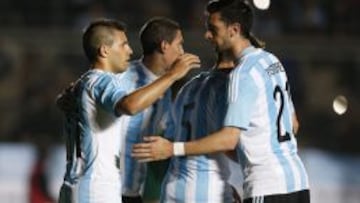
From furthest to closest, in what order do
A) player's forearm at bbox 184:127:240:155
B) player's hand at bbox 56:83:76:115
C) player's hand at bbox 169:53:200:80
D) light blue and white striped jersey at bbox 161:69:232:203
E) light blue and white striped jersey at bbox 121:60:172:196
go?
light blue and white striped jersey at bbox 121:60:172:196 < light blue and white striped jersey at bbox 161:69:232:203 < player's hand at bbox 56:83:76:115 < player's forearm at bbox 184:127:240:155 < player's hand at bbox 169:53:200:80

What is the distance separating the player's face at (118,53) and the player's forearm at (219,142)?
21.6 inches

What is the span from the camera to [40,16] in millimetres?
13477

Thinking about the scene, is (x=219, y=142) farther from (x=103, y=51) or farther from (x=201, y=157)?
(x=103, y=51)

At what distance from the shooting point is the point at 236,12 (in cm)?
581

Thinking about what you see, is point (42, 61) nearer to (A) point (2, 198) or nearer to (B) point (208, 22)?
(A) point (2, 198)

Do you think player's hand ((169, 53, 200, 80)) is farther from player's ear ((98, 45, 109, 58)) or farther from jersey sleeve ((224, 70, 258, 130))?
player's ear ((98, 45, 109, 58))

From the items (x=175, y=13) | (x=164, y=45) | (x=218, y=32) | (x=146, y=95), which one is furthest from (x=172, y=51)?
(x=175, y=13)

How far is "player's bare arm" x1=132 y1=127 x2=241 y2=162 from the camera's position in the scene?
5.56 m

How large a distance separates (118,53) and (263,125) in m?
0.79

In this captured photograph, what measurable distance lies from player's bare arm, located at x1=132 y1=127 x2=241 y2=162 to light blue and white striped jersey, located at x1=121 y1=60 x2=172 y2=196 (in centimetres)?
99

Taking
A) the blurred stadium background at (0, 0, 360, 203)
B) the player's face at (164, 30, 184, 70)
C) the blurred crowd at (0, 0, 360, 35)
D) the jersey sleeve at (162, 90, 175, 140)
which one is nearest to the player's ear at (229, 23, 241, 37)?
the jersey sleeve at (162, 90, 175, 140)

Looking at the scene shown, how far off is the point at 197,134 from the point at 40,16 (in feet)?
25.5

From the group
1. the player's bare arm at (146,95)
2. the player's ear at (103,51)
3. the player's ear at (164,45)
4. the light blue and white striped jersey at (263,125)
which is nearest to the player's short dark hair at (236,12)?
the light blue and white striped jersey at (263,125)

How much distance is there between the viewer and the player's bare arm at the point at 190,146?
18.2ft
